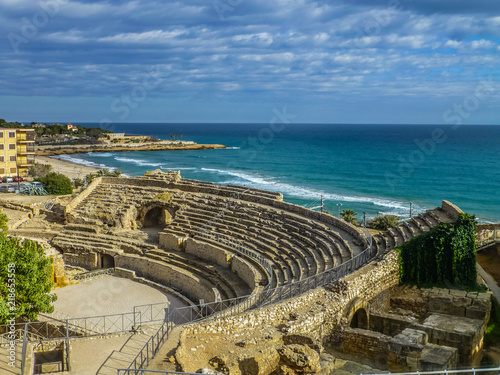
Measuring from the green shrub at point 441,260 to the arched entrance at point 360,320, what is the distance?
411 cm

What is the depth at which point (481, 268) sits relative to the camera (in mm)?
24781

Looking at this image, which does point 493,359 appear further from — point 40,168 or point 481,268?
point 40,168

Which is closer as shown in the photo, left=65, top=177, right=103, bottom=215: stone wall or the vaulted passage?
left=65, top=177, right=103, bottom=215: stone wall

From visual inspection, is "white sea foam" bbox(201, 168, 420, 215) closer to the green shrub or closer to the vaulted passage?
the vaulted passage

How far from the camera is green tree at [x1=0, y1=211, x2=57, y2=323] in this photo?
65.9 ft

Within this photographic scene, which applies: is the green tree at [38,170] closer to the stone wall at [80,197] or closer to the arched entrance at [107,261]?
the stone wall at [80,197]

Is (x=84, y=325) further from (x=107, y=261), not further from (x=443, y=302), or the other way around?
(x=443, y=302)

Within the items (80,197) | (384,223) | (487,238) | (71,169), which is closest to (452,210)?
(487,238)

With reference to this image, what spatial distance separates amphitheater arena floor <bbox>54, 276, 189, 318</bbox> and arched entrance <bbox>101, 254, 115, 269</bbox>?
257 cm

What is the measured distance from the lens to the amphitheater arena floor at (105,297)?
84.8 feet

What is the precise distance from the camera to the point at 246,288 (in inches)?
1037

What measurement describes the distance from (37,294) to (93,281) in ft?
31.3

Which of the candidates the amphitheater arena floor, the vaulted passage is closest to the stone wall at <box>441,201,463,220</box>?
the amphitheater arena floor

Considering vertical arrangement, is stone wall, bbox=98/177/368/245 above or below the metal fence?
above
